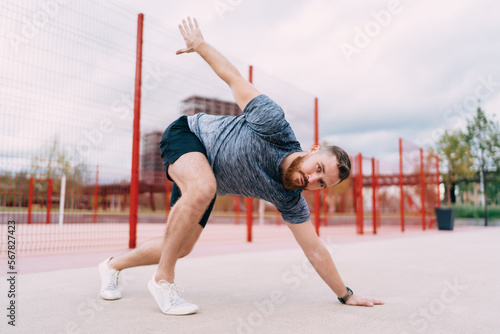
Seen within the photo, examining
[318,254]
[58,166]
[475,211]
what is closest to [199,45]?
[318,254]

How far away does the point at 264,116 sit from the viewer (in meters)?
1.96

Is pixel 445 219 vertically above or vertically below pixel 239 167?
below

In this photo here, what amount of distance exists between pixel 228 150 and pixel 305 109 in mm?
6150

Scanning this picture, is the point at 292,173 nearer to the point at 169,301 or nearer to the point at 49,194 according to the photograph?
the point at 169,301

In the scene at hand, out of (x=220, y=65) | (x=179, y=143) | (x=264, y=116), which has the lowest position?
(x=179, y=143)

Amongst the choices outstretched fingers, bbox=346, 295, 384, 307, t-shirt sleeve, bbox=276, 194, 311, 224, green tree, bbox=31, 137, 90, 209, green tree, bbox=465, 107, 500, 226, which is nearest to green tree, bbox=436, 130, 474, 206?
green tree, bbox=465, 107, 500, 226

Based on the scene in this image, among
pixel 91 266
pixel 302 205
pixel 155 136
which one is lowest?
pixel 91 266

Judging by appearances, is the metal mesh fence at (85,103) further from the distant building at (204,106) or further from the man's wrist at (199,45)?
the man's wrist at (199,45)

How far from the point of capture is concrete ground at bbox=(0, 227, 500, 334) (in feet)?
6.09

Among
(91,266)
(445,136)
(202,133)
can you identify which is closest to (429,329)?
(202,133)

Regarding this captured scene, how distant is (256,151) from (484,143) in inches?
645

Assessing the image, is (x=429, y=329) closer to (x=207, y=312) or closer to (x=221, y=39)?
(x=207, y=312)

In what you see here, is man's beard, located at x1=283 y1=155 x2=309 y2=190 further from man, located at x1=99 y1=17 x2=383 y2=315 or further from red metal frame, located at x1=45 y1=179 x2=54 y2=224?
red metal frame, located at x1=45 y1=179 x2=54 y2=224

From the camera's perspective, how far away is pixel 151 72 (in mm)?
5297
